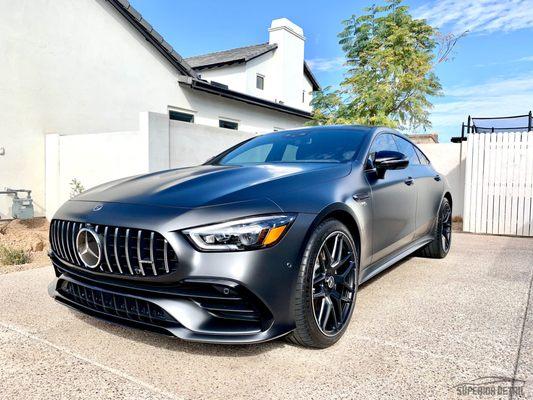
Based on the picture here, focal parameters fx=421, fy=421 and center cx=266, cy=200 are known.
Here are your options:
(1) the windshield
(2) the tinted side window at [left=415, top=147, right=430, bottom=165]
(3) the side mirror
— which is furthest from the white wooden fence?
(3) the side mirror

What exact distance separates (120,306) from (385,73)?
10654mm

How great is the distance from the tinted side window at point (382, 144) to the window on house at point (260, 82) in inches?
653

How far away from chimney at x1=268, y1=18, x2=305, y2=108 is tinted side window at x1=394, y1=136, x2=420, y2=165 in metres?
16.7

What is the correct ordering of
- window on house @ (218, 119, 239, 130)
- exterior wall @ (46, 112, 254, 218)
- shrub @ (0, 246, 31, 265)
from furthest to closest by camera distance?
window on house @ (218, 119, 239, 130) → exterior wall @ (46, 112, 254, 218) → shrub @ (0, 246, 31, 265)

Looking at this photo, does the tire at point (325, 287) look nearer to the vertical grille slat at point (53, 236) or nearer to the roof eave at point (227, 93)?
the vertical grille slat at point (53, 236)

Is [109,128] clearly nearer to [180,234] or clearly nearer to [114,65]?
[114,65]

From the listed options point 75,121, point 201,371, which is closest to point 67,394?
point 201,371

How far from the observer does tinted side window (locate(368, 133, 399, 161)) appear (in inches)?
137

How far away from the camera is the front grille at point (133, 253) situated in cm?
214

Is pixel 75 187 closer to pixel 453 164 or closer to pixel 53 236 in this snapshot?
pixel 53 236

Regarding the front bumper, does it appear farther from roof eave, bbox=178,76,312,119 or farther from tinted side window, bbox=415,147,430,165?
roof eave, bbox=178,76,312,119

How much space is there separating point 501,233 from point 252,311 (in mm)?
6772

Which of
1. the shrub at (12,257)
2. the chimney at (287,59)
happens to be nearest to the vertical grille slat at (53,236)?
the shrub at (12,257)

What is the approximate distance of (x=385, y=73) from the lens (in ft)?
37.2
